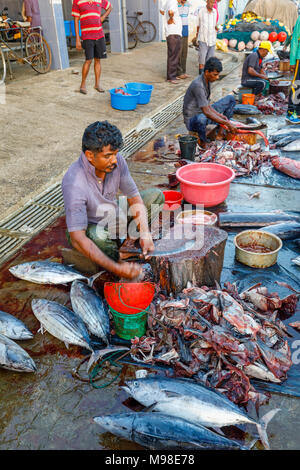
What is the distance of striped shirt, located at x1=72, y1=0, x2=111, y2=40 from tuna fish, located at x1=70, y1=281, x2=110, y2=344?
6.99 m

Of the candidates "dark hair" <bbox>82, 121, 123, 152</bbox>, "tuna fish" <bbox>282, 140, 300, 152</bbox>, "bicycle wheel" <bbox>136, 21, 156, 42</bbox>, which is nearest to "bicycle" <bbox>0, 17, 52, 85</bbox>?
"tuna fish" <bbox>282, 140, 300, 152</bbox>

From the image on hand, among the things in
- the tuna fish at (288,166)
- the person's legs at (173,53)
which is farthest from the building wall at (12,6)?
the tuna fish at (288,166)

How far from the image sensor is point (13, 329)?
308 cm

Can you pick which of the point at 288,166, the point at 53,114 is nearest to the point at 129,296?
the point at 288,166

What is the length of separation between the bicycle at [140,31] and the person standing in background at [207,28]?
5.74 m

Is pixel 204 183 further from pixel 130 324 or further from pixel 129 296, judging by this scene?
pixel 130 324

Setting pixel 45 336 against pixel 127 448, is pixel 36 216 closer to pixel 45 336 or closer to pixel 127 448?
pixel 45 336

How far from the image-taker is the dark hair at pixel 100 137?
10.1 ft

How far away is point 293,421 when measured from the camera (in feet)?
8.02

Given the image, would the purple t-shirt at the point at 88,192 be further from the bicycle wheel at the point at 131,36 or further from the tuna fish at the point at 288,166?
the bicycle wheel at the point at 131,36

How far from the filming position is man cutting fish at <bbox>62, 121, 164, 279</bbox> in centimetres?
313

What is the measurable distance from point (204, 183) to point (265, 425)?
318 cm
